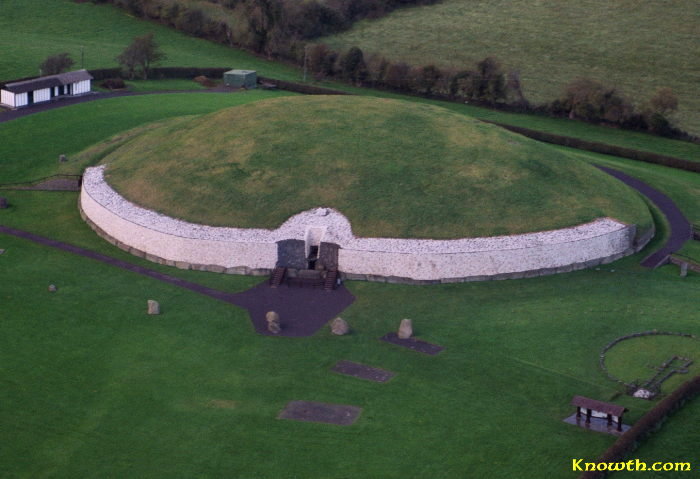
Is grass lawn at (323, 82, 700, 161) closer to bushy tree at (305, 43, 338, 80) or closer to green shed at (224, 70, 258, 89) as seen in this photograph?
bushy tree at (305, 43, 338, 80)

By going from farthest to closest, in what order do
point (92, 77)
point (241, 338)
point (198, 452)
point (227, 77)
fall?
point (227, 77) < point (92, 77) < point (241, 338) < point (198, 452)

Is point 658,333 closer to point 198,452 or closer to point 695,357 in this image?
point 695,357

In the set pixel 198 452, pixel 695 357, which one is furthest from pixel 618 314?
pixel 198 452

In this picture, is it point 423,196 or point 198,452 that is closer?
point 198,452

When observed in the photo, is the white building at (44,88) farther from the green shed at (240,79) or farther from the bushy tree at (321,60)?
the bushy tree at (321,60)

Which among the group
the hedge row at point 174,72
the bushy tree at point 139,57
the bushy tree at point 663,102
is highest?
the bushy tree at point 663,102

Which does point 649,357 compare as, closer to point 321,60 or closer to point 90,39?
point 321,60

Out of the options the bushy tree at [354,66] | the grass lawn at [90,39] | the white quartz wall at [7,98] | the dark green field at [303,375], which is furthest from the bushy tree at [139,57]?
the dark green field at [303,375]

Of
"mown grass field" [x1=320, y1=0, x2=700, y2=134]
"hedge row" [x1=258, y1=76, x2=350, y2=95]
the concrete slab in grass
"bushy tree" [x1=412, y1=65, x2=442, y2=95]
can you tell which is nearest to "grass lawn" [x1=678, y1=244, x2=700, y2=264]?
Answer: the concrete slab in grass
